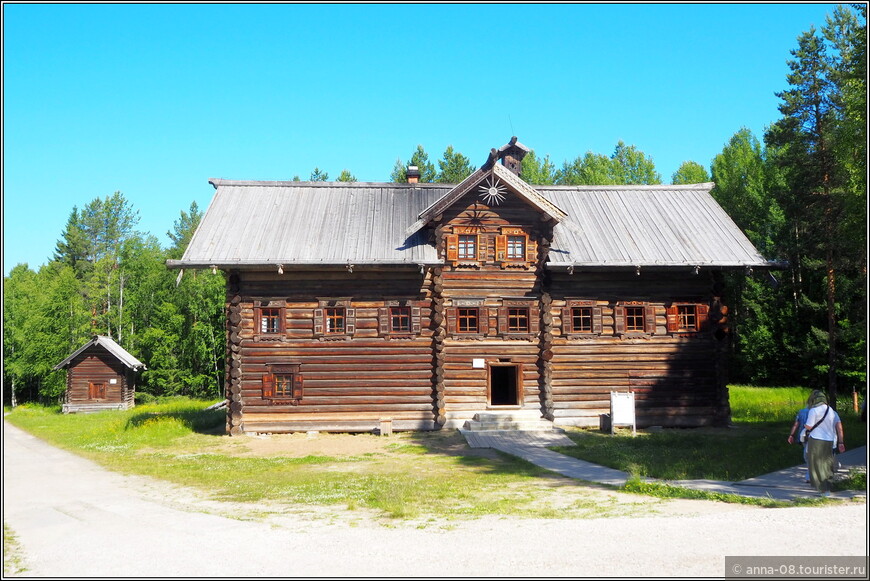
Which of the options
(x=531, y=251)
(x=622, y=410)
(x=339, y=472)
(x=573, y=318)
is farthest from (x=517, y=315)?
(x=339, y=472)

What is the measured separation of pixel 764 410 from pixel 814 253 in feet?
35.7

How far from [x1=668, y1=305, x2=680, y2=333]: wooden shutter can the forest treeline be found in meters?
2.97

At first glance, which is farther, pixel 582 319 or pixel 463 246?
pixel 582 319

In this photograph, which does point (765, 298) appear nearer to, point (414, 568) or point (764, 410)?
point (764, 410)

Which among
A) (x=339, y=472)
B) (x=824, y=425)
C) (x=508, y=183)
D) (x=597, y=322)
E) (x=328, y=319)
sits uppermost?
(x=508, y=183)

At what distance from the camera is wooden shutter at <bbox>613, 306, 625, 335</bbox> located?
23641mm

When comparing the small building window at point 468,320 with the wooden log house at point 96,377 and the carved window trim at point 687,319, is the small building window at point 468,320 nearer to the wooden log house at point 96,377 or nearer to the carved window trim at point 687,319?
the carved window trim at point 687,319

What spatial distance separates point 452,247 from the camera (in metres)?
23.4

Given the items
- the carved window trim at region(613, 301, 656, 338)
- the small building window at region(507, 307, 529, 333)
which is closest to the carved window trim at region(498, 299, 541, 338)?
the small building window at region(507, 307, 529, 333)

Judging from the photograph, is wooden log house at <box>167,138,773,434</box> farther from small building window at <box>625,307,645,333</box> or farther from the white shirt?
the white shirt

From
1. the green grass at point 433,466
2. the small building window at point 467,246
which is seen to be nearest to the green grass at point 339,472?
the green grass at point 433,466

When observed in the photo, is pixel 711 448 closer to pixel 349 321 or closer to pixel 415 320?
pixel 415 320

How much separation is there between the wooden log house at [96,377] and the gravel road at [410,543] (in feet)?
103

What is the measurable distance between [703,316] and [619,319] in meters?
3.12
